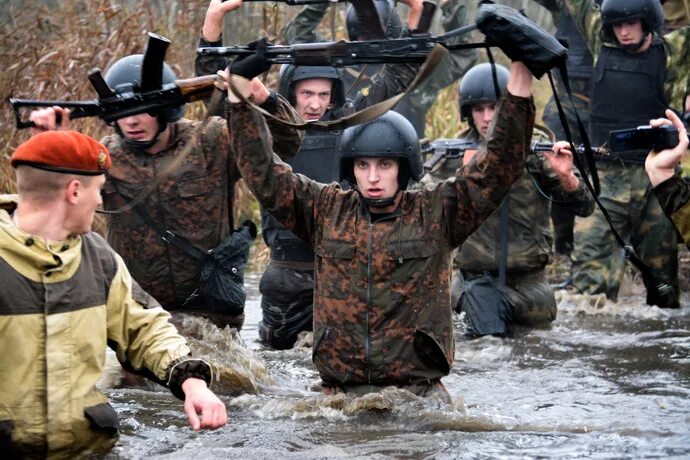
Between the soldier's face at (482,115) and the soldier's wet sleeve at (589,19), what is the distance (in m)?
2.67

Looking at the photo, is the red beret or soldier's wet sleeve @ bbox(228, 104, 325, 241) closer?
the red beret

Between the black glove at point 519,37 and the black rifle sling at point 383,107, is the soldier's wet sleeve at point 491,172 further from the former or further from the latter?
the black rifle sling at point 383,107

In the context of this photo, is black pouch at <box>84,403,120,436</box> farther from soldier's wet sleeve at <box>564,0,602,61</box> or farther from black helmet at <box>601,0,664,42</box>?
soldier's wet sleeve at <box>564,0,602,61</box>

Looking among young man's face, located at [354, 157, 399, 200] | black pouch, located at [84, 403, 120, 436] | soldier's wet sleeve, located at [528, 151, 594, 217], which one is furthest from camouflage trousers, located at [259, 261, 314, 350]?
black pouch, located at [84, 403, 120, 436]

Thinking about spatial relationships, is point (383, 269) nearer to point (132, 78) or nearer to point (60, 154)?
point (60, 154)

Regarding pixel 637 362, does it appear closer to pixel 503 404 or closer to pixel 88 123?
pixel 503 404

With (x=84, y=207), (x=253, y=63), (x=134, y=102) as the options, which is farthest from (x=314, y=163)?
(x=84, y=207)

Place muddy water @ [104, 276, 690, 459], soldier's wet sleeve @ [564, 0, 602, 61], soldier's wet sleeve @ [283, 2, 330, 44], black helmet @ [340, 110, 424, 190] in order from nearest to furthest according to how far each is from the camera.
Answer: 1. muddy water @ [104, 276, 690, 459]
2. black helmet @ [340, 110, 424, 190]
3. soldier's wet sleeve @ [564, 0, 602, 61]
4. soldier's wet sleeve @ [283, 2, 330, 44]

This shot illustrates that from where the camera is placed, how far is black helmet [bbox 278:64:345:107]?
8.96 metres

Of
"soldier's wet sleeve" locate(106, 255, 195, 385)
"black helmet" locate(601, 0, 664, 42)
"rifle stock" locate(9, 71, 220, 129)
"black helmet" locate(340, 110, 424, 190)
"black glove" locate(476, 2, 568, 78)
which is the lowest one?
"soldier's wet sleeve" locate(106, 255, 195, 385)

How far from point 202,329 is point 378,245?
1786 mm

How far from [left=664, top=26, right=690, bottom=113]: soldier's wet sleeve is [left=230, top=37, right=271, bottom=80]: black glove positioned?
5566mm

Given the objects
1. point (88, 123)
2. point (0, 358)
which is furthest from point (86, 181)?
point (88, 123)

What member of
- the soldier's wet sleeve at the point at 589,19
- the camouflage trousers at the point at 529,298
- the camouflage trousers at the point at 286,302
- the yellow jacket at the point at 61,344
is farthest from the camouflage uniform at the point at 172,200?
the soldier's wet sleeve at the point at 589,19
